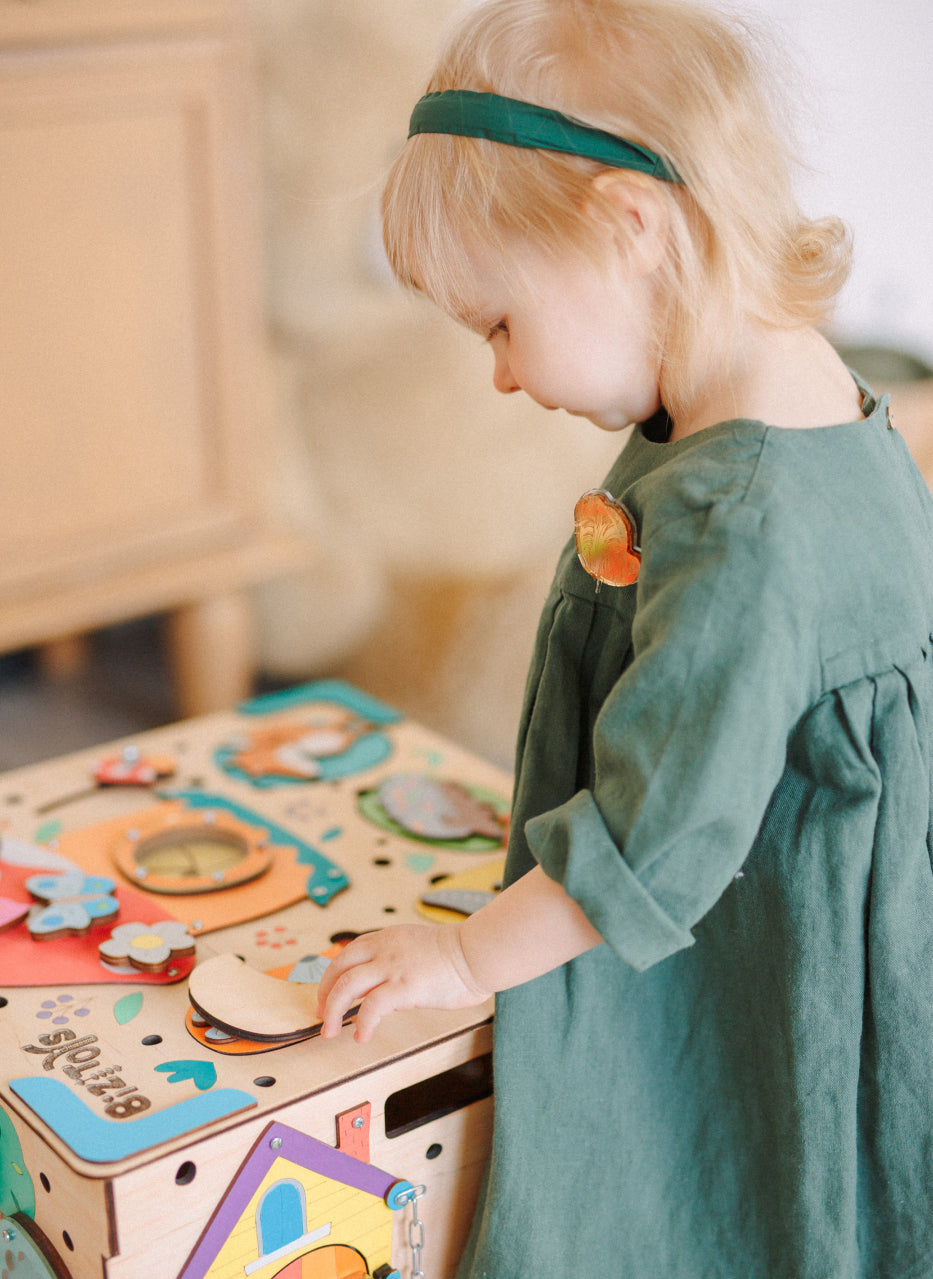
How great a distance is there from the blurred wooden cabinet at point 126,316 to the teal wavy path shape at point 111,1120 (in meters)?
0.64

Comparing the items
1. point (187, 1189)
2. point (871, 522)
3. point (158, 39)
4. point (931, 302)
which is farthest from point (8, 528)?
point (931, 302)

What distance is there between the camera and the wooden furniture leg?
135 centimetres

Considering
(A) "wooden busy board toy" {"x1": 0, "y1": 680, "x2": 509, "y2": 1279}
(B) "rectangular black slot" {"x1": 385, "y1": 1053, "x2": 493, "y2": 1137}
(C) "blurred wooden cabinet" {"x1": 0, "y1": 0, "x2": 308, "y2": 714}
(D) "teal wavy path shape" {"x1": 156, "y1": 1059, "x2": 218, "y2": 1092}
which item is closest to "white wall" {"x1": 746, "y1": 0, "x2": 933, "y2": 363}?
(C) "blurred wooden cabinet" {"x1": 0, "y1": 0, "x2": 308, "y2": 714}

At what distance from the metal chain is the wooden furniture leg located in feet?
2.54

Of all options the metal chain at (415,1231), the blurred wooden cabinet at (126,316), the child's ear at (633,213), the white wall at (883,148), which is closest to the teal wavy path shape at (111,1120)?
the metal chain at (415,1231)

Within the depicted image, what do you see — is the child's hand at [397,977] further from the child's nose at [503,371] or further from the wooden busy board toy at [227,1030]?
the child's nose at [503,371]

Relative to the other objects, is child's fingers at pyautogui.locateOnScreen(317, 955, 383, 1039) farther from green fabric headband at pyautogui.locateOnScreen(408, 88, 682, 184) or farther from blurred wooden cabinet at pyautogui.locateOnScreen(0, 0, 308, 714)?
blurred wooden cabinet at pyautogui.locateOnScreen(0, 0, 308, 714)

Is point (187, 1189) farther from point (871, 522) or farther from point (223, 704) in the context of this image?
point (223, 704)

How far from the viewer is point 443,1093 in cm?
72

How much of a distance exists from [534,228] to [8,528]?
0.76m

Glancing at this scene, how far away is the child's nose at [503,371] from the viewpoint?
1.96 feet

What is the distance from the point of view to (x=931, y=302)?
58.2 inches

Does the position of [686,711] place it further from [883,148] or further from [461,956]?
[883,148]

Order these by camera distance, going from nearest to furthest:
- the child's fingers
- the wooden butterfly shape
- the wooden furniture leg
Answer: the child's fingers
the wooden butterfly shape
the wooden furniture leg
